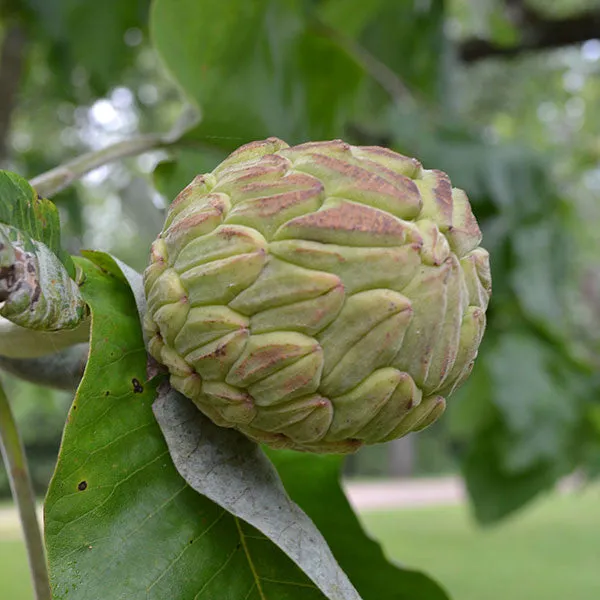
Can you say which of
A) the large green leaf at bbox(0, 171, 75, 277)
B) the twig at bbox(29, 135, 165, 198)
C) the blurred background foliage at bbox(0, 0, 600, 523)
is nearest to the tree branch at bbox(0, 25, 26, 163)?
the blurred background foliage at bbox(0, 0, 600, 523)

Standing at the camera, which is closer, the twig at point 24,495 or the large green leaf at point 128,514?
the large green leaf at point 128,514

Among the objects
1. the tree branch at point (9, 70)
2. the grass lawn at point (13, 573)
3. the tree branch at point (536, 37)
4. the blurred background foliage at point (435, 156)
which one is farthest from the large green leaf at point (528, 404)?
the grass lawn at point (13, 573)

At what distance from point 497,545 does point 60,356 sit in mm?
15292

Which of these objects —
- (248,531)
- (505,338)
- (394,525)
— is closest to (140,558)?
(248,531)

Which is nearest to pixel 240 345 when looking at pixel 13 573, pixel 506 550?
pixel 13 573

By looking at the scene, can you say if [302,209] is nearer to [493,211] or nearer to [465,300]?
[465,300]

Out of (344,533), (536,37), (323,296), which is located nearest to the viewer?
(323,296)

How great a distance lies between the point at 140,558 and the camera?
3.68 ft

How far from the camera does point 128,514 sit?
3.69ft

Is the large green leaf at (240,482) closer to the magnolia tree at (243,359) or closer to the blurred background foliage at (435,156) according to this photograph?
the magnolia tree at (243,359)

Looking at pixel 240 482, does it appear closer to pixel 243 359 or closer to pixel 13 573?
pixel 243 359

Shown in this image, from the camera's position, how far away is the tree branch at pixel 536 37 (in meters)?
5.85

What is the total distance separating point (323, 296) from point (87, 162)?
0.79m

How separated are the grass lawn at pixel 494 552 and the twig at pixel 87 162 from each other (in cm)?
681
